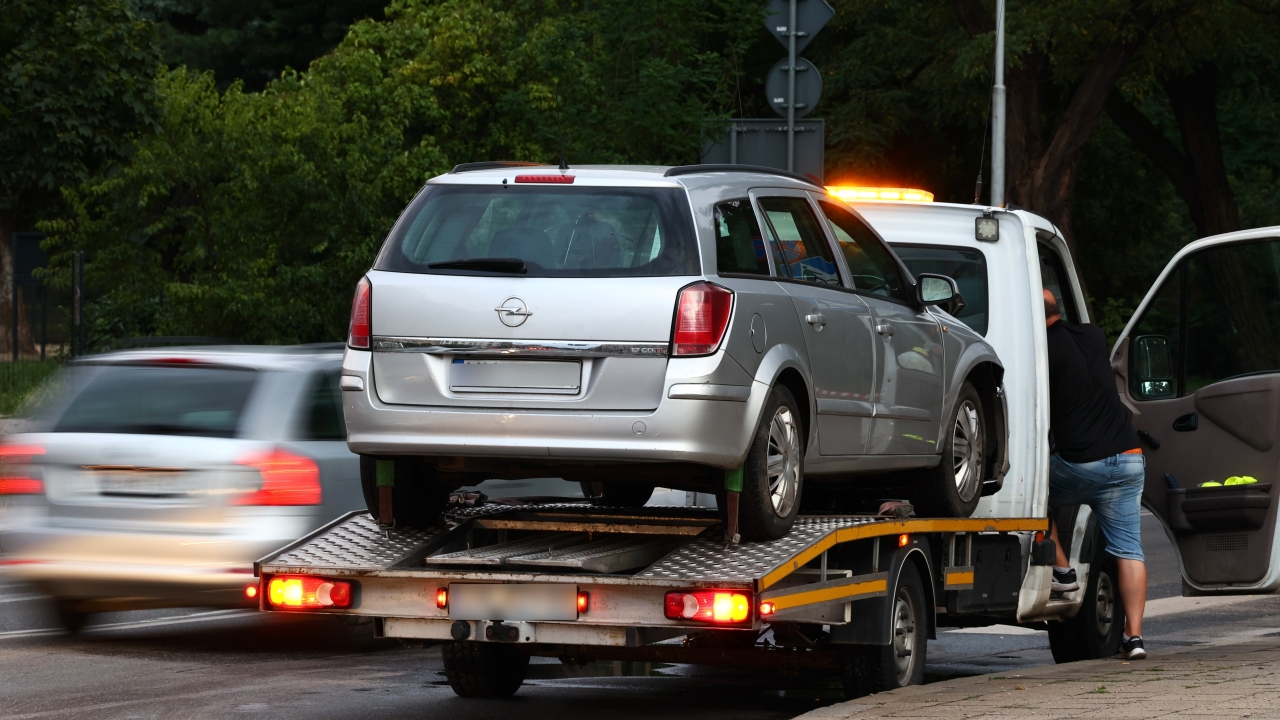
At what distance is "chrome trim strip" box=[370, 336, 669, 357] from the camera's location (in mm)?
6734

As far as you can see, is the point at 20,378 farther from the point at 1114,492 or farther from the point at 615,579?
the point at 615,579

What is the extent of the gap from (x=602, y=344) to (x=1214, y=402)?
448cm

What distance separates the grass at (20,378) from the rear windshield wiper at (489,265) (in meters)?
19.6

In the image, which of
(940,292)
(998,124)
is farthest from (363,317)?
(998,124)

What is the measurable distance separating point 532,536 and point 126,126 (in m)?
22.5

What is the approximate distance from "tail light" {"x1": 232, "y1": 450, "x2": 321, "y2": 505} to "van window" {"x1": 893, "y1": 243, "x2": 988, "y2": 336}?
3286 mm

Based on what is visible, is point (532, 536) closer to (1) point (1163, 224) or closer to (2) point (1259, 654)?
(2) point (1259, 654)

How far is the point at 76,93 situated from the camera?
29312 millimetres

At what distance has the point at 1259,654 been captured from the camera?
31.0 ft

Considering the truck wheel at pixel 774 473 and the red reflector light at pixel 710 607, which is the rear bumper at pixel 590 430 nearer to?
the truck wheel at pixel 774 473

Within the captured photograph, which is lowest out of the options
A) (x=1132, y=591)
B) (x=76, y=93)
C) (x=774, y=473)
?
(x=1132, y=591)

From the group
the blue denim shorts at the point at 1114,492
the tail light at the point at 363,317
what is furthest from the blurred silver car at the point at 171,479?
the blue denim shorts at the point at 1114,492

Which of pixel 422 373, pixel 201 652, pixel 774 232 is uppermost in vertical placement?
pixel 774 232

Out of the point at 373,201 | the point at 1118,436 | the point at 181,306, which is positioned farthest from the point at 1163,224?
the point at 1118,436
